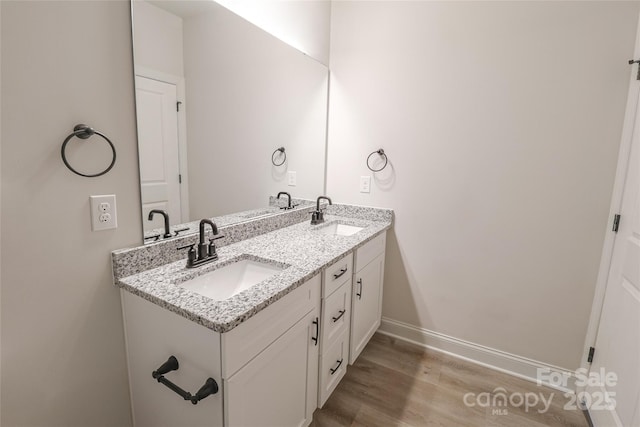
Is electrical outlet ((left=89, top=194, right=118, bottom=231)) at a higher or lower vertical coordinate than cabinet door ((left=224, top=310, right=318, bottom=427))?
higher

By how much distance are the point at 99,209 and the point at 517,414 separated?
222cm

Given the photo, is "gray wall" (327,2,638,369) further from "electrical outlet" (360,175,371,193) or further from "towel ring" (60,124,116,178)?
"towel ring" (60,124,116,178)

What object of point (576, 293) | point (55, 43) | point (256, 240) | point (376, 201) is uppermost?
point (55, 43)

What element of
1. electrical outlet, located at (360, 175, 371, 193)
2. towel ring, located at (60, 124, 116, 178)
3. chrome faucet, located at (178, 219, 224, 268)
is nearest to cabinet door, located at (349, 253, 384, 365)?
electrical outlet, located at (360, 175, 371, 193)

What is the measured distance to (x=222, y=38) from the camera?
1544 millimetres

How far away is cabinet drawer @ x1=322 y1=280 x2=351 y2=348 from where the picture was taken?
1.50 m

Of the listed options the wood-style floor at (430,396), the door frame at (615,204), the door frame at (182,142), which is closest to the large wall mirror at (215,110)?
the door frame at (182,142)

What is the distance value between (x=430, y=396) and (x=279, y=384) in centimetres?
107

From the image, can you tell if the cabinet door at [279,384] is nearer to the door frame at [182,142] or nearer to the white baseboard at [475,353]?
the door frame at [182,142]

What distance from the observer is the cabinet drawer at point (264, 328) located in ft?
3.08

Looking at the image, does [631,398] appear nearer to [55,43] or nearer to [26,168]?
[26,168]

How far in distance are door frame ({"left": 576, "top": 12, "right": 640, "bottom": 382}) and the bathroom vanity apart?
1.29m

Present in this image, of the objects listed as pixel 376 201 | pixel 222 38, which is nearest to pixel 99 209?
pixel 222 38

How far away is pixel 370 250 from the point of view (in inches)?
77.4
